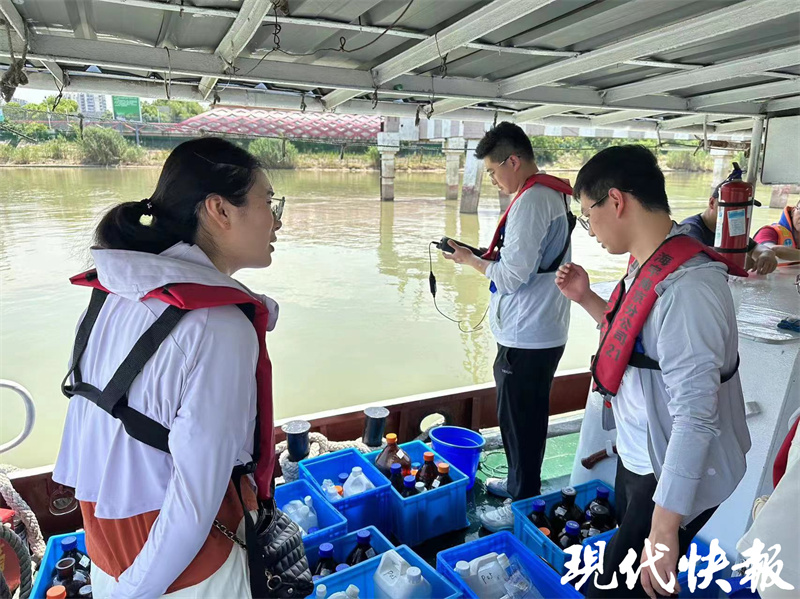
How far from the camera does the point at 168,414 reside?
2.81ft

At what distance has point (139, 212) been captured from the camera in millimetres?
982

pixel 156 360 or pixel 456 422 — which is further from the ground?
pixel 156 360

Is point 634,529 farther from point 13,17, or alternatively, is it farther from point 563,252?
point 13,17

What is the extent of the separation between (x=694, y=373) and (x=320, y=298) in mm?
8196

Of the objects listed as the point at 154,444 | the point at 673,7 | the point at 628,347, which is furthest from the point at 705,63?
the point at 154,444

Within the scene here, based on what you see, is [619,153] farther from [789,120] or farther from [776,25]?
[789,120]

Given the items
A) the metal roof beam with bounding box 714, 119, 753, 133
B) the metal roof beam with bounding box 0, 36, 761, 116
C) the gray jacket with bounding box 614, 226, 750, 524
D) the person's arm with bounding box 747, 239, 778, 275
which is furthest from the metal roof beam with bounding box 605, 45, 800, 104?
the metal roof beam with bounding box 714, 119, 753, 133

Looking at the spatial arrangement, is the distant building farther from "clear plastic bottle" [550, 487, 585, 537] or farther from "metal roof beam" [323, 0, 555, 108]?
"clear plastic bottle" [550, 487, 585, 537]

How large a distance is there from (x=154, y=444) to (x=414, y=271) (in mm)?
9408

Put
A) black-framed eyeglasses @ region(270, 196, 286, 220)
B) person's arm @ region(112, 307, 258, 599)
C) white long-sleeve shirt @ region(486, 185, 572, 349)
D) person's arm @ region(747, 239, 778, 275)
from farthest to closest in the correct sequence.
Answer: person's arm @ region(747, 239, 778, 275)
white long-sleeve shirt @ region(486, 185, 572, 349)
black-framed eyeglasses @ region(270, 196, 286, 220)
person's arm @ region(112, 307, 258, 599)

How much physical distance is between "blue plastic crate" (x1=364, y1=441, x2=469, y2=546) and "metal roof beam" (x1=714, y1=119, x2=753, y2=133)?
10.5ft

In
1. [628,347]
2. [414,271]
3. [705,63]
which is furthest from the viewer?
[414,271]

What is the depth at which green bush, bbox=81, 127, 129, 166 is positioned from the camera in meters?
3.30

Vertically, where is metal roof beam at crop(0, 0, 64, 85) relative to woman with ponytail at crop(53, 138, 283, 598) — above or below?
above
